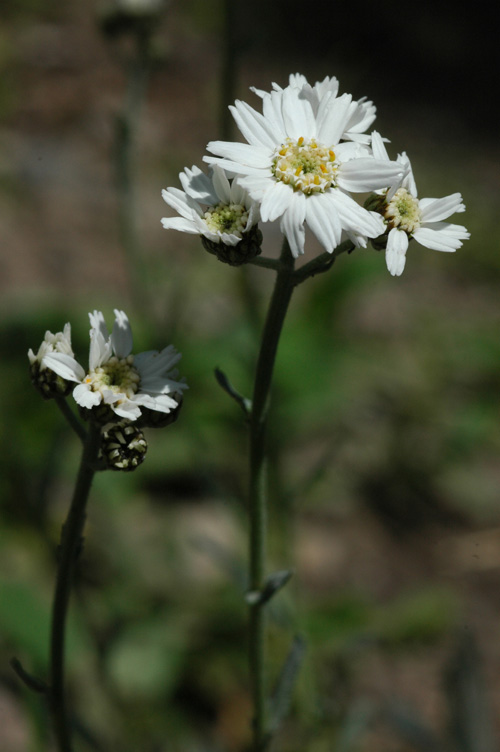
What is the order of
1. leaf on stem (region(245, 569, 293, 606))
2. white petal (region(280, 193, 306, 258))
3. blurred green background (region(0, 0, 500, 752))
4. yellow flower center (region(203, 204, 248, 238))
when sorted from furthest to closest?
blurred green background (region(0, 0, 500, 752)) → leaf on stem (region(245, 569, 293, 606)) → yellow flower center (region(203, 204, 248, 238)) → white petal (region(280, 193, 306, 258))

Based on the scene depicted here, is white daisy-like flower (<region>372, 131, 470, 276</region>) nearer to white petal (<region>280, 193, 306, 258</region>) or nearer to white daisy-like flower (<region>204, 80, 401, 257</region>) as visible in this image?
white daisy-like flower (<region>204, 80, 401, 257</region>)

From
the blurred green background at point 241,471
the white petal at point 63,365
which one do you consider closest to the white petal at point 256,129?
the white petal at point 63,365

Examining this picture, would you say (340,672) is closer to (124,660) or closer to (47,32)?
(124,660)

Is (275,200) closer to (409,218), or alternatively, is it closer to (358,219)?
(358,219)

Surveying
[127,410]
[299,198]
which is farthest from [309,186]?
[127,410]

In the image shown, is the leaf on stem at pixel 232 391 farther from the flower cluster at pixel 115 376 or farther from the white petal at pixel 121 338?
the white petal at pixel 121 338

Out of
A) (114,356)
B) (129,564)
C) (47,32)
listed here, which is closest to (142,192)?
(47,32)

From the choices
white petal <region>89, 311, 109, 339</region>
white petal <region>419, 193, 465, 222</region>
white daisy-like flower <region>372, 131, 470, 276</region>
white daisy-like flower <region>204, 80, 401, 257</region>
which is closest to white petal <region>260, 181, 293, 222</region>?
white daisy-like flower <region>204, 80, 401, 257</region>
